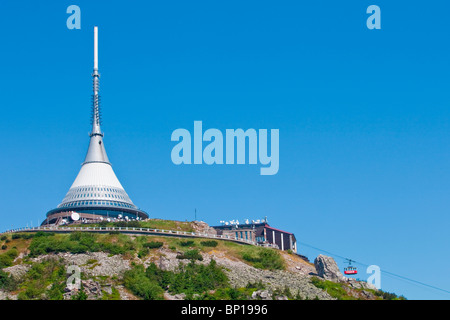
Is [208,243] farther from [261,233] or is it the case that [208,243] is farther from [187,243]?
[261,233]

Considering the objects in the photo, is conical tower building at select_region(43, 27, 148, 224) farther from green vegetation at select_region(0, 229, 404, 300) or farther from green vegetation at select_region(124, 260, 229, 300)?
green vegetation at select_region(124, 260, 229, 300)

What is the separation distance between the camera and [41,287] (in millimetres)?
86562

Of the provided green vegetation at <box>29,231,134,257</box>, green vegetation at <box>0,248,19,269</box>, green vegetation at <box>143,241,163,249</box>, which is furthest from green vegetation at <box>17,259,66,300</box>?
green vegetation at <box>143,241,163,249</box>

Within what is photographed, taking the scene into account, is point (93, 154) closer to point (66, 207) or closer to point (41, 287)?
point (66, 207)

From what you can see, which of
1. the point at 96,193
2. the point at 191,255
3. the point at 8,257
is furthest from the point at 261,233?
the point at 8,257

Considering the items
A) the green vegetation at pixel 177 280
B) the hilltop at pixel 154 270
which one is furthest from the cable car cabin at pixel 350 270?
the green vegetation at pixel 177 280

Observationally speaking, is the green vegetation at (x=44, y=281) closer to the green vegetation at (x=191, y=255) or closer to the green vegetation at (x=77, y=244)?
the green vegetation at (x=77, y=244)

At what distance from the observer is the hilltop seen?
284ft

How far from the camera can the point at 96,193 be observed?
5231 inches

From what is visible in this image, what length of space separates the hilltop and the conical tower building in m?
20.8
